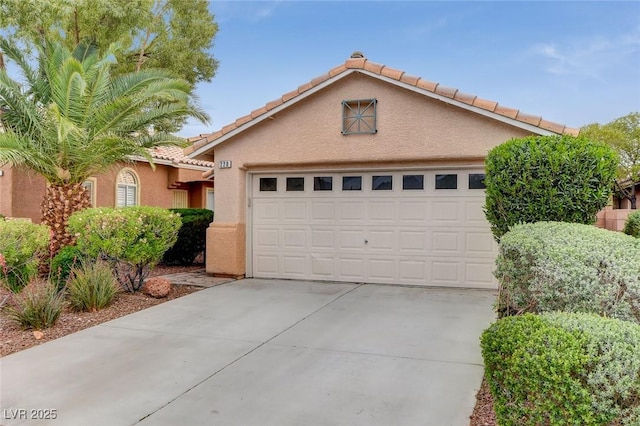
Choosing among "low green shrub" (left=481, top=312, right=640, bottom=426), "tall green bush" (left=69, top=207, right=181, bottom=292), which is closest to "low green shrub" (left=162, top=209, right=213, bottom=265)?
"tall green bush" (left=69, top=207, right=181, bottom=292)

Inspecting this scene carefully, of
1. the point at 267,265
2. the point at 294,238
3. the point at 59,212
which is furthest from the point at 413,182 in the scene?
the point at 59,212

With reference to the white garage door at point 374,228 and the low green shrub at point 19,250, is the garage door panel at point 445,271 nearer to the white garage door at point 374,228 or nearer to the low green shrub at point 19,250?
the white garage door at point 374,228

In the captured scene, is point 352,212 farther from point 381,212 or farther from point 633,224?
point 633,224

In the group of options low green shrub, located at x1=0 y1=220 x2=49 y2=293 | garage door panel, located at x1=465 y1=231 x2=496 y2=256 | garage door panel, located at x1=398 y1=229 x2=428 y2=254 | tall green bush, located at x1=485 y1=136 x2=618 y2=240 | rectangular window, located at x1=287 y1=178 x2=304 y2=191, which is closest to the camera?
tall green bush, located at x1=485 y1=136 x2=618 y2=240

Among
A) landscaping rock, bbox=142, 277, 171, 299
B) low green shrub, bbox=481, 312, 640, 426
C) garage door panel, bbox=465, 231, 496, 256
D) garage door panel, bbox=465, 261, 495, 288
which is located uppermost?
garage door panel, bbox=465, 231, 496, 256

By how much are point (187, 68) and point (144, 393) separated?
19066mm

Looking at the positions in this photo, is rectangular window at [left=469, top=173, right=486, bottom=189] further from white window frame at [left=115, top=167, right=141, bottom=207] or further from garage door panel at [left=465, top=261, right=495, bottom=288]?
white window frame at [left=115, top=167, right=141, bottom=207]

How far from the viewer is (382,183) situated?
10.1 meters

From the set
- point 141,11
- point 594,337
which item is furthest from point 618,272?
point 141,11

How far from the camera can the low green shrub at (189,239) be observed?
12.8 meters

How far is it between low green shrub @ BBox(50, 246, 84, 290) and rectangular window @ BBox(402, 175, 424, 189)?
7075 mm

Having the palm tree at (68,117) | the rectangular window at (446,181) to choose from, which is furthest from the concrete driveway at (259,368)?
the palm tree at (68,117)

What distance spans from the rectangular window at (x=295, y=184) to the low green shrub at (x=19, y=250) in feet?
17.6

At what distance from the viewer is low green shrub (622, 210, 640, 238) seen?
285 inches
